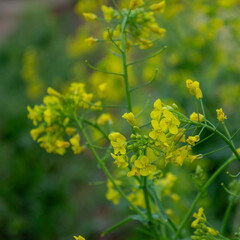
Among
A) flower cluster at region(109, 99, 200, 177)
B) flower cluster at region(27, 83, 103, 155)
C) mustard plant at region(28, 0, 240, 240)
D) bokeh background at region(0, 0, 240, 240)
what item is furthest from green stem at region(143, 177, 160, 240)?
bokeh background at region(0, 0, 240, 240)

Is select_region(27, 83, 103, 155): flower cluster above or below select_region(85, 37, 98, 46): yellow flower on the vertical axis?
below

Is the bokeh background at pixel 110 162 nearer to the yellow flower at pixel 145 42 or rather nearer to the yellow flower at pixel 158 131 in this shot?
Answer: the yellow flower at pixel 145 42

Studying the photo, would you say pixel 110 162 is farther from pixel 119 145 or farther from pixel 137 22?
pixel 119 145

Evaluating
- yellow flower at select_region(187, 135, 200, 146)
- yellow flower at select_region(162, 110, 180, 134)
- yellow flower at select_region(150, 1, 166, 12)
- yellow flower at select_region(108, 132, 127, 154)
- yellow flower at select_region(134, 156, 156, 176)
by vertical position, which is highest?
yellow flower at select_region(150, 1, 166, 12)

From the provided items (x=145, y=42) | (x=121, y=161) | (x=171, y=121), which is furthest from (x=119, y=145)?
(x=145, y=42)

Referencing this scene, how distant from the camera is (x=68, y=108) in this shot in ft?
3.99

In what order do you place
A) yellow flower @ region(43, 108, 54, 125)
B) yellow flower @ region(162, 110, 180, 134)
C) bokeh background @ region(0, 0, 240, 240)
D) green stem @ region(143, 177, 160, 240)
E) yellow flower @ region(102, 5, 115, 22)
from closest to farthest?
yellow flower @ region(162, 110, 180, 134)
green stem @ region(143, 177, 160, 240)
yellow flower @ region(43, 108, 54, 125)
yellow flower @ region(102, 5, 115, 22)
bokeh background @ region(0, 0, 240, 240)

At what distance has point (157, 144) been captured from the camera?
94 centimetres

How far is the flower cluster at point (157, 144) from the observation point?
Answer: 92 centimetres

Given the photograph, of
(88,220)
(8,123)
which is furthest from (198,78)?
(8,123)

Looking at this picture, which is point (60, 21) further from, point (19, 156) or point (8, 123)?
point (19, 156)

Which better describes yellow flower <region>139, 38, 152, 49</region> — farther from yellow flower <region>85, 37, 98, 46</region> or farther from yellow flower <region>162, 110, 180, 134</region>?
yellow flower <region>162, 110, 180, 134</region>

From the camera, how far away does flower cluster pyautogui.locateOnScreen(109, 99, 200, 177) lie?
3.01 feet

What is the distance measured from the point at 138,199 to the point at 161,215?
9.9 inches
